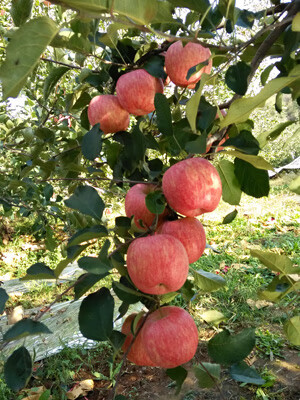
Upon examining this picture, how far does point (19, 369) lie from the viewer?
1.62ft

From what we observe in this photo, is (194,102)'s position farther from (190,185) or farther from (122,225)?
(122,225)

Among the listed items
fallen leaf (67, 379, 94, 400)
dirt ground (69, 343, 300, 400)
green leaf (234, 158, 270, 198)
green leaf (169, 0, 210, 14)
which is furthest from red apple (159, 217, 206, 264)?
fallen leaf (67, 379, 94, 400)

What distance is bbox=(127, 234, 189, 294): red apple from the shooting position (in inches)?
18.7

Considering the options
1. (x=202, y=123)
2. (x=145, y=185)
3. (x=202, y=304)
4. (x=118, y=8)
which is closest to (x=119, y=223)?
(x=145, y=185)

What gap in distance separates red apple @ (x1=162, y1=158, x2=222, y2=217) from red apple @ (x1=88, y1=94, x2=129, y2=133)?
0.62ft

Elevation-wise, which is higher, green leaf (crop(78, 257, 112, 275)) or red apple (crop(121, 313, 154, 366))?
green leaf (crop(78, 257, 112, 275))

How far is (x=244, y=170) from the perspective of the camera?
22.1 inches

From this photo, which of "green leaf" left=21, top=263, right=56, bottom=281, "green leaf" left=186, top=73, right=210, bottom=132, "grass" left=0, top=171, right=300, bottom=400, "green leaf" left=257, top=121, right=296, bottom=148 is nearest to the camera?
"green leaf" left=186, top=73, right=210, bottom=132

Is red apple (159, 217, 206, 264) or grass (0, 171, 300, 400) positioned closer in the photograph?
red apple (159, 217, 206, 264)

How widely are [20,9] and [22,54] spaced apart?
1.08ft

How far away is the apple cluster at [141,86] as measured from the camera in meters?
0.57

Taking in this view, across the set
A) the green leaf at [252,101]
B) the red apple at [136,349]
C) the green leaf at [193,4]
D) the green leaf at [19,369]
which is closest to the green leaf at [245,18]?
the green leaf at [193,4]

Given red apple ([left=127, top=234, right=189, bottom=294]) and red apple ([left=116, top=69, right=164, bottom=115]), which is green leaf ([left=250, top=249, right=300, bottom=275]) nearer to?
red apple ([left=127, top=234, right=189, bottom=294])

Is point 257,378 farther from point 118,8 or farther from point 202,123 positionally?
point 118,8
